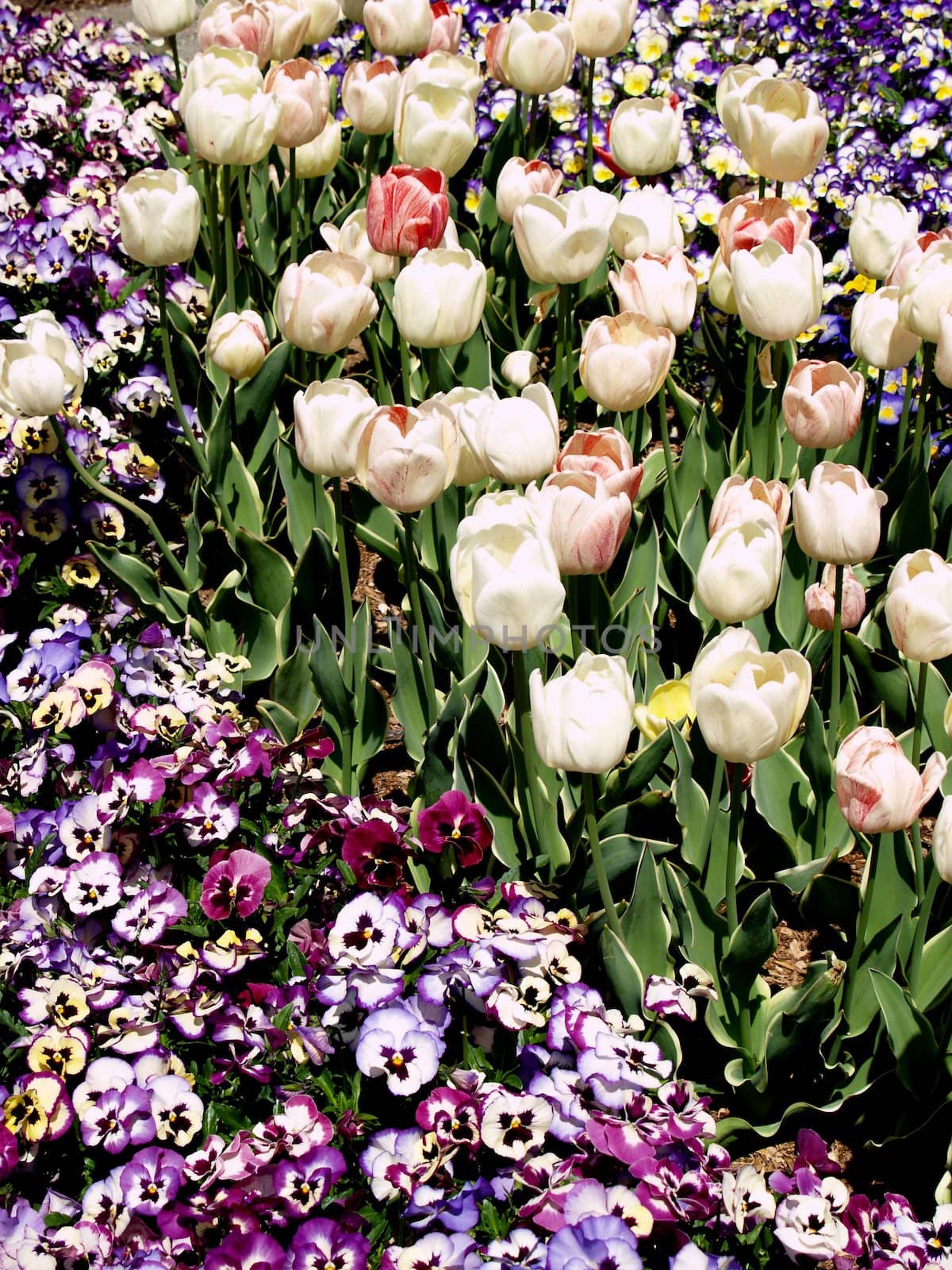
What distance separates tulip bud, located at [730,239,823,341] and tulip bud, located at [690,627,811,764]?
30.2 inches

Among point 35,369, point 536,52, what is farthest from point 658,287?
point 35,369

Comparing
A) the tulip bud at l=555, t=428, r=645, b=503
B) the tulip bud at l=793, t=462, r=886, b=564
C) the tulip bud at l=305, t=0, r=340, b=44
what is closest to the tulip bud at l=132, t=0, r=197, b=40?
the tulip bud at l=305, t=0, r=340, b=44

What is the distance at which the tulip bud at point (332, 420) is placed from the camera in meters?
1.87

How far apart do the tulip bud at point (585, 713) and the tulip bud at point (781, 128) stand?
1.33 metres

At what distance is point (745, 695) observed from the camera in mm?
1494

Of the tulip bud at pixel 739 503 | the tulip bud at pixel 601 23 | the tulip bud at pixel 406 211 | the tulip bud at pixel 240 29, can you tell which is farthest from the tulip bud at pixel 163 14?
the tulip bud at pixel 739 503

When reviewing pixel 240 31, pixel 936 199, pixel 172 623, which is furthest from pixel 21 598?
pixel 936 199

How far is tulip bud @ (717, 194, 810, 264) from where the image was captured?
2172 mm

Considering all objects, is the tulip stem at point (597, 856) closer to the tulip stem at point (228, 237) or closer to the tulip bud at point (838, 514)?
the tulip bud at point (838, 514)

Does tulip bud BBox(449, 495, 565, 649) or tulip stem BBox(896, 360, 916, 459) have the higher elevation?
tulip bud BBox(449, 495, 565, 649)

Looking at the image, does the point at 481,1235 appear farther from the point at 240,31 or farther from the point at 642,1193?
the point at 240,31

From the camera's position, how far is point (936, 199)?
344 cm

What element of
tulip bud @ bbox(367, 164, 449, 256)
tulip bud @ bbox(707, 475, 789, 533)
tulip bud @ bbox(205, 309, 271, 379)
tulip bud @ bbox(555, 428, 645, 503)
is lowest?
tulip bud @ bbox(205, 309, 271, 379)

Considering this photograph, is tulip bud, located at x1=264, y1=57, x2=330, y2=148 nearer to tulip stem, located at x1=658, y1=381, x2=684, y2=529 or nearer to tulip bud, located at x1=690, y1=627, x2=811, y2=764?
tulip stem, located at x1=658, y1=381, x2=684, y2=529
